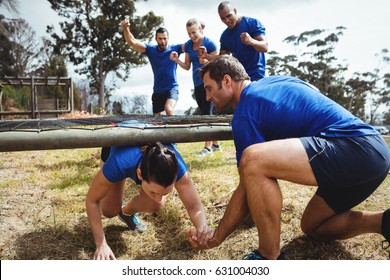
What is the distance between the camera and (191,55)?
516 centimetres

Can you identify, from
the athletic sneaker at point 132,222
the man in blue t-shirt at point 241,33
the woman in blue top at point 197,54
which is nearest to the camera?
the athletic sneaker at point 132,222

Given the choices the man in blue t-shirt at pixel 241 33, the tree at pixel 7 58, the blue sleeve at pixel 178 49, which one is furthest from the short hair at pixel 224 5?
the tree at pixel 7 58

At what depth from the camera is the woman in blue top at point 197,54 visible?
4.91 metres

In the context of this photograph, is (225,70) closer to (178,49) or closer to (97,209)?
(97,209)

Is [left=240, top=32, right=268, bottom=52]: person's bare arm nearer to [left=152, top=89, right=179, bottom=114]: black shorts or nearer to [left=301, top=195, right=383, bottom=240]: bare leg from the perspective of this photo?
[left=152, top=89, right=179, bottom=114]: black shorts

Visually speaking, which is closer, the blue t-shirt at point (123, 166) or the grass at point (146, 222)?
the blue t-shirt at point (123, 166)

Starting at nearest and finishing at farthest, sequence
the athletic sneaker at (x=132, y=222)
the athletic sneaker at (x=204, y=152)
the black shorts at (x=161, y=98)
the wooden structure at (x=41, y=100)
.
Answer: the athletic sneaker at (x=132, y=222) → the athletic sneaker at (x=204, y=152) → the black shorts at (x=161, y=98) → the wooden structure at (x=41, y=100)

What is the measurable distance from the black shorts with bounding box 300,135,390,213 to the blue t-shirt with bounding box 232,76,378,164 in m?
0.06

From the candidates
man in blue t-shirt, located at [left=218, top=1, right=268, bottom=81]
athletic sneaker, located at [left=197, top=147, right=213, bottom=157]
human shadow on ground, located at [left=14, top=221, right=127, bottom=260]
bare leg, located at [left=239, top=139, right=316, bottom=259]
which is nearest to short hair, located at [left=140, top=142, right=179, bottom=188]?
bare leg, located at [left=239, top=139, right=316, bottom=259]

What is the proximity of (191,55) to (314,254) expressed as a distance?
11.7 feet

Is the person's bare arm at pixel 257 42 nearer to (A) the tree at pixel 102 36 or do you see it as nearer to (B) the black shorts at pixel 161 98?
(B) the black shorts at pixel 161 98

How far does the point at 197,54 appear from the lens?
5.09 m

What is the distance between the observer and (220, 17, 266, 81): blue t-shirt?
4340mm

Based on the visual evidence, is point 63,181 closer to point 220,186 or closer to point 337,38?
point 220,186
